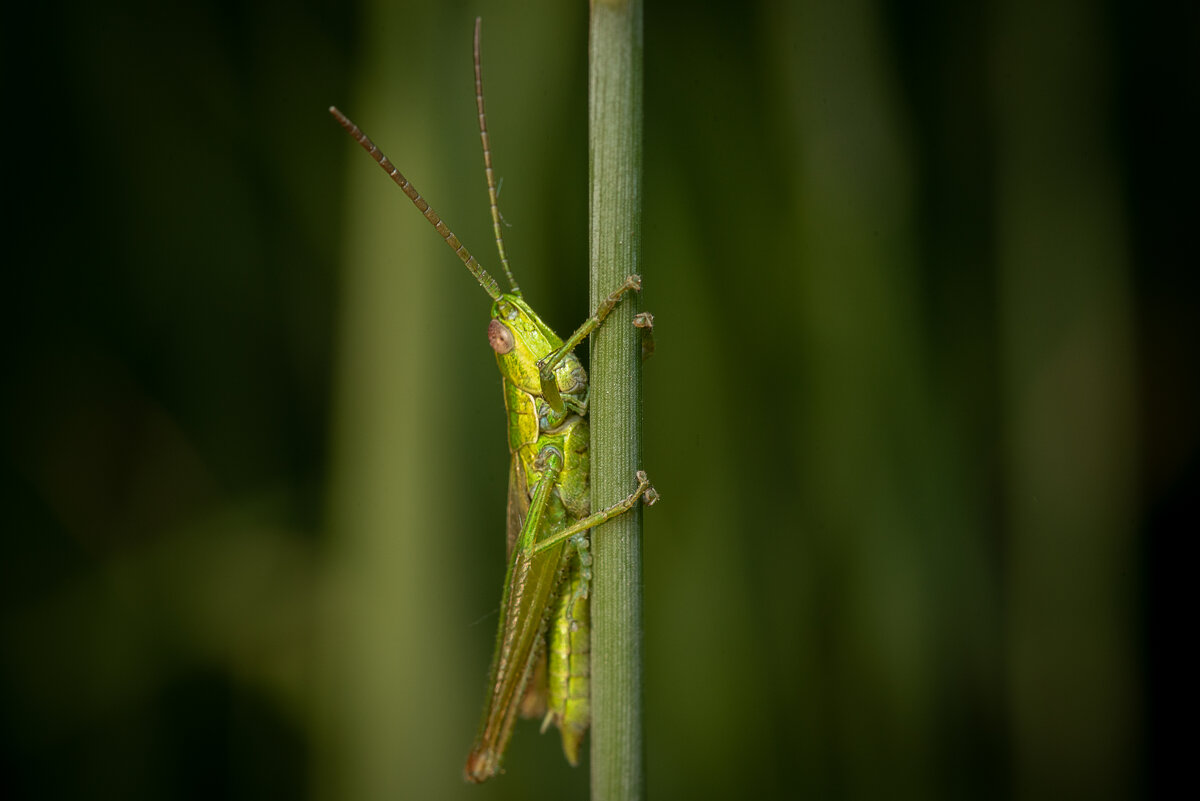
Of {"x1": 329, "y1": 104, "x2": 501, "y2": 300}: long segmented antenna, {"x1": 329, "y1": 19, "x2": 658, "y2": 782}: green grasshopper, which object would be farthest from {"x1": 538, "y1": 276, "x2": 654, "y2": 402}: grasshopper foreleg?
{"x1": 329, "y1": 104, "x2": 501, "y2": 300}: long segmented antenna

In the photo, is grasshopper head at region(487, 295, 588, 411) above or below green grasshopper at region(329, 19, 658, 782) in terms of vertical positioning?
above

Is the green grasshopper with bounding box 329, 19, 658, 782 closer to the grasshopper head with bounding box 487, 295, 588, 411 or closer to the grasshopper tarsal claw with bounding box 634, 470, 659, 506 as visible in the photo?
the grasshopper head with bounding box 487, 295, 588, 411

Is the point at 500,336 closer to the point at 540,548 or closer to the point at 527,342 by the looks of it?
the point at 527,342

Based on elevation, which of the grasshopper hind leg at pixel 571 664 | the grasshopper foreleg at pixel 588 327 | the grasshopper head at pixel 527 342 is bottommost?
the grasshopper hind leg at pixel 571 664

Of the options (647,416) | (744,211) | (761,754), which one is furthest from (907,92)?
(761,754)

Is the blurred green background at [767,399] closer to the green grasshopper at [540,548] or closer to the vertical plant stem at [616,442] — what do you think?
the green grasshopper at [540,548]

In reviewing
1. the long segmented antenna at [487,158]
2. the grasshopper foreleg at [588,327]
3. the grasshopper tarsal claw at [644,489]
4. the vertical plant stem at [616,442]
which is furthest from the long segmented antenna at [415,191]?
the grasshopper tarsal claw at [644,489]
